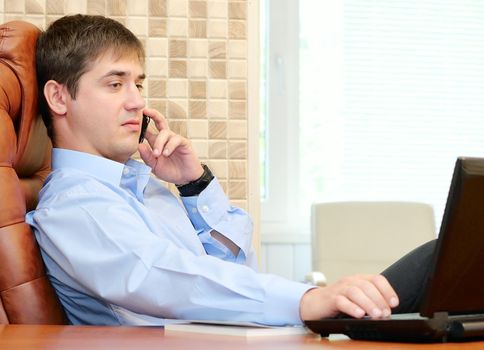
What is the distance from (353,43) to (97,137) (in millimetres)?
2539

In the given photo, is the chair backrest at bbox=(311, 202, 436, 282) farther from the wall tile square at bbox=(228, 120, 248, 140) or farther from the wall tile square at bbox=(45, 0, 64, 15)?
the wall tile square at bbox=(45, 0, 64, 15)

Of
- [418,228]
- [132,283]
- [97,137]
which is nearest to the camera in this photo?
[132,283]

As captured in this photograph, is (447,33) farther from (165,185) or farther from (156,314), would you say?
(156,314)

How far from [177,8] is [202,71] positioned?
0.61ft

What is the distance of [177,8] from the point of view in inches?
90.1

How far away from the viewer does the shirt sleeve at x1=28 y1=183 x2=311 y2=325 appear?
4.48 feet

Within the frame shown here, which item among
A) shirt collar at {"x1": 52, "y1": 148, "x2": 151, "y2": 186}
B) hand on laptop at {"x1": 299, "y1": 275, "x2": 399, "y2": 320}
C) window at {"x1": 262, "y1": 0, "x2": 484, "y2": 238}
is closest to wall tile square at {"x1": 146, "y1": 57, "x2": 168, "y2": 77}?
shirt collar at {"x1": 52, "y1": 148, "x2": 151, "y2": 186}

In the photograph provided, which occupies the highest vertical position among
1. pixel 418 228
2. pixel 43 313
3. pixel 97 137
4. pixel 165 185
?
pixel 97 137

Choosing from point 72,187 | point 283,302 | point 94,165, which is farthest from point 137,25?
point 283,302

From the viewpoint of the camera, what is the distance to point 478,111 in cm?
434

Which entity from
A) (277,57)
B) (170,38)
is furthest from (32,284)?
(277,57)

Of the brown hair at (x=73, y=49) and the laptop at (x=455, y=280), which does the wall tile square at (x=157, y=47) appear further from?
the laptop at (x=455, y=280)

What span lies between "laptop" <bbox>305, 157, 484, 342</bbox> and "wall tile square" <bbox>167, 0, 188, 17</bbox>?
1.39 m

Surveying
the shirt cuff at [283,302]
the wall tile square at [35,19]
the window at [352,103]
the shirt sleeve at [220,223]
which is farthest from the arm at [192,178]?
the window at [352,103]
